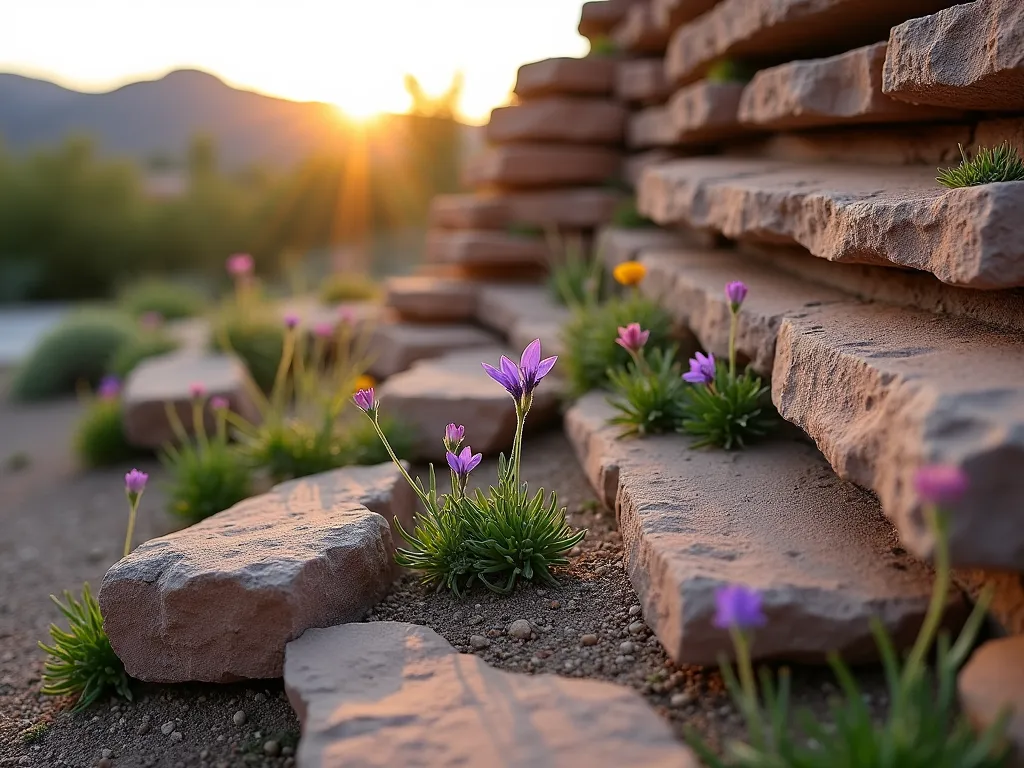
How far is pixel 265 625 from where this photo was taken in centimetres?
274

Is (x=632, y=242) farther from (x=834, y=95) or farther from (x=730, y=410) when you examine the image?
(x=730, y=410)

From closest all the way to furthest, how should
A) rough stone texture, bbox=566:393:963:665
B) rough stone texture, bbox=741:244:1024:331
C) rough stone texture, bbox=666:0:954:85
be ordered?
rough stone texture, bbox=566:393:963:665 → rough stone texture, bbox=741:244:1024:331 → rough stone texture, bbox=666:0:954:85

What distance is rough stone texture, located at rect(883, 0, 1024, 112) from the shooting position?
8.41ft

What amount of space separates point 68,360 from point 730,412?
7183 millimetres

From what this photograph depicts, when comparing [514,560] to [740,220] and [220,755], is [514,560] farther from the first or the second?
[740,220]

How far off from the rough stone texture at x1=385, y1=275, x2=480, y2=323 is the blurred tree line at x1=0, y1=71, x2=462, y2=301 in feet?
23.7

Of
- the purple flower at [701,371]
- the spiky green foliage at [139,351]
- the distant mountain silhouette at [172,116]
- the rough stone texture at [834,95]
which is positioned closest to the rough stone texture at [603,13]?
the rough stone texture at [834,95]

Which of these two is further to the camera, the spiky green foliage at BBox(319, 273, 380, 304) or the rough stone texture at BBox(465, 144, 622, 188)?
the spiky green foliage at BBox(319, 273, 380, 304)

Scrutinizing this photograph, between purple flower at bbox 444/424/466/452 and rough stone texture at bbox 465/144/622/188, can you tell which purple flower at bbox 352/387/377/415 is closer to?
purple flower at bbox 444/424/466/452

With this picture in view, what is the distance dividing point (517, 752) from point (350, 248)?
66.2 ft

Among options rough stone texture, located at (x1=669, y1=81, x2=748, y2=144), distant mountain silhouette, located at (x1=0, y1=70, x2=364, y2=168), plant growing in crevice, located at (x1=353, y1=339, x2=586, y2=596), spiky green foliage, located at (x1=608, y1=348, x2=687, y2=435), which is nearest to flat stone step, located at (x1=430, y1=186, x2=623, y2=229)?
rough stone texture, located at (x1=669, y1=81, x2=748, y2=144)

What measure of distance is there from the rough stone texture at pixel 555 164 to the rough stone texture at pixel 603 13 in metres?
1.08

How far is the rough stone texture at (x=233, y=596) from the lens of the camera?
108 inches

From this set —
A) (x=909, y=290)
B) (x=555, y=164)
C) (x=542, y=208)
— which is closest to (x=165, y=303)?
(x=542, y=208)
